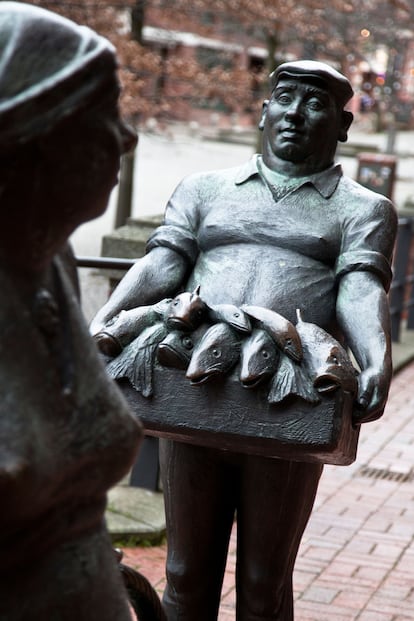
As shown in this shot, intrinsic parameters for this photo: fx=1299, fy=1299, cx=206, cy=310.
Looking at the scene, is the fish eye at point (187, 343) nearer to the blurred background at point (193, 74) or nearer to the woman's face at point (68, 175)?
the woman's face at point (68, 175)

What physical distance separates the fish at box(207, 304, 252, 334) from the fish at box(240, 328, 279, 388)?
6 centimetres

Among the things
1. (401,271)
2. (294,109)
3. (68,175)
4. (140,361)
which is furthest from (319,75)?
(401,271)

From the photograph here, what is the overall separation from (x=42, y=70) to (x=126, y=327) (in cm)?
179

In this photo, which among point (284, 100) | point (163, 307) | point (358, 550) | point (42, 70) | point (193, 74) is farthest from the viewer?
point (193, 74)

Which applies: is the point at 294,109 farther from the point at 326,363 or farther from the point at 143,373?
the point at 143,373

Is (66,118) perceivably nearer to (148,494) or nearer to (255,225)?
(255,225)

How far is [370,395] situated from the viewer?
144 inches

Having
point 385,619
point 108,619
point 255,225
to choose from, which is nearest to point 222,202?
point 255,225

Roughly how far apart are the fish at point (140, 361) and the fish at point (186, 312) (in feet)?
0.15

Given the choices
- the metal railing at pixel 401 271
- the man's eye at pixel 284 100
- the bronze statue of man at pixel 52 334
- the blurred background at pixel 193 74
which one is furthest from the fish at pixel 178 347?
the metal railing at pixel 401 271

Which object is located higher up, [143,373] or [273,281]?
[273,281]

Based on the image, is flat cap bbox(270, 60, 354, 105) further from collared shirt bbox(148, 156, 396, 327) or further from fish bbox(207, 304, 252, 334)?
fish bbox(207, 304, 252, 334)

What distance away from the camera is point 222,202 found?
4035 mm

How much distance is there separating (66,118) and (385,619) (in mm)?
4213
